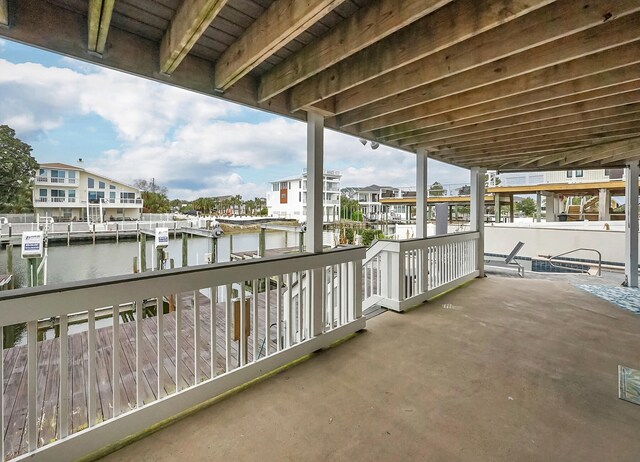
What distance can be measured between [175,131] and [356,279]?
645 centimetres

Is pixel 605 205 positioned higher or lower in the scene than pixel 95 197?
higher

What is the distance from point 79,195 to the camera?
272cm

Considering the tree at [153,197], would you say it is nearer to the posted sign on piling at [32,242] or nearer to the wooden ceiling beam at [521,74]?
the posted sign on piling at [32,242]

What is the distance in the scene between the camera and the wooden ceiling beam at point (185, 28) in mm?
1498

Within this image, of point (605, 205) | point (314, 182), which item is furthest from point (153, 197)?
point (605, 205)

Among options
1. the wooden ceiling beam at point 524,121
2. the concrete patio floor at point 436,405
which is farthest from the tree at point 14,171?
the wooden ceiling beam at point 524,121

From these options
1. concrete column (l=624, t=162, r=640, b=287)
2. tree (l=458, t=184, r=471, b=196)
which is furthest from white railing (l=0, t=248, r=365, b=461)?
tree (l=458, t=184, r=471, b=196)

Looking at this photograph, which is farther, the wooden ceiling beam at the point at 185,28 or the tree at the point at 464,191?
the tree at the point at 464,191

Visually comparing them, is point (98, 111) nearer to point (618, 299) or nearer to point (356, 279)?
point (356, 279)

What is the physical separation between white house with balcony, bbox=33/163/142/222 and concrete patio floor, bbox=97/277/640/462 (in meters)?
2.01

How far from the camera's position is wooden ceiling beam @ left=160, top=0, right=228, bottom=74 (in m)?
1.50

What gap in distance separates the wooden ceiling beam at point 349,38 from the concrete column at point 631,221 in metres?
5.93

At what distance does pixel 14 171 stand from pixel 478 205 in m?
6.53

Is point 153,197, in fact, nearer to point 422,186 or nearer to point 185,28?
point 185,28
